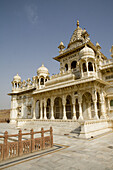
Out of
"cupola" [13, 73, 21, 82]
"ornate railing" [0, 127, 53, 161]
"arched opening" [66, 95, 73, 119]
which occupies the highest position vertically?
"cupola" [13, 73, 21, 82]

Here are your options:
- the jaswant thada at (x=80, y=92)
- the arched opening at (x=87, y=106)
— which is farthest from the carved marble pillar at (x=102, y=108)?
the arched opening at (x=87, y=106)

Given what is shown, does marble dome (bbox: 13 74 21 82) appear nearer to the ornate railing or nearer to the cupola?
the cupola

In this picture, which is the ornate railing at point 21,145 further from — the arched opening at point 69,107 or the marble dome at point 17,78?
the marble dome at point 17,78

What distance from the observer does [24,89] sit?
3278cm

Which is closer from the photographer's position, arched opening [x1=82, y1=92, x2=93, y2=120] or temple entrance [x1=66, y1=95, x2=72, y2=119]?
arched opening [x1=82, y1=92, x2=93, y2=120]

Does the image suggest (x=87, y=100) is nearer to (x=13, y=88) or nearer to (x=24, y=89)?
(x=24, y=89)

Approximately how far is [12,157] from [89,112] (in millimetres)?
14509

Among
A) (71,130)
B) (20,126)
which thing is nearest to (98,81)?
→ (71,130)

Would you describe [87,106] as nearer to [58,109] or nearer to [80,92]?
[80,92]

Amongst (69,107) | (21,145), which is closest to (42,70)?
(69,107)

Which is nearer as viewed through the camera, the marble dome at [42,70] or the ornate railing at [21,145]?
the ornate railing at [21,145]

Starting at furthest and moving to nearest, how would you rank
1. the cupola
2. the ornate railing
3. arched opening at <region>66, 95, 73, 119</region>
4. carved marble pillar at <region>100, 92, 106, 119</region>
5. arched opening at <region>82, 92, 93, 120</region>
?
the cupola, arched opening at <region>66, 95, 73, 119</region>, arched opening at <region>82, 92, 93, 120</region>, carved marble pillar at <region>100, 92, 106, 119</region>, the ornate railing

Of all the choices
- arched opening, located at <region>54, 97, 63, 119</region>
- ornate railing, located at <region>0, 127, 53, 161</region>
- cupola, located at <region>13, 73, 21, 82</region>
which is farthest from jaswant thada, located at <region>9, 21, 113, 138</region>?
cupola, located at <region>13, 73, 21, 82</region>

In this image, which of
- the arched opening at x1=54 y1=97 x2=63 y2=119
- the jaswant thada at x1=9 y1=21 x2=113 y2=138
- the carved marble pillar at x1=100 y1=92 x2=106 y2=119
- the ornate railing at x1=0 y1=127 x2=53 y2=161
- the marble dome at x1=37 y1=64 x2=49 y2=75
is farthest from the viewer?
the marble dome at x1=37 y1=64 x2=49 y2=75
